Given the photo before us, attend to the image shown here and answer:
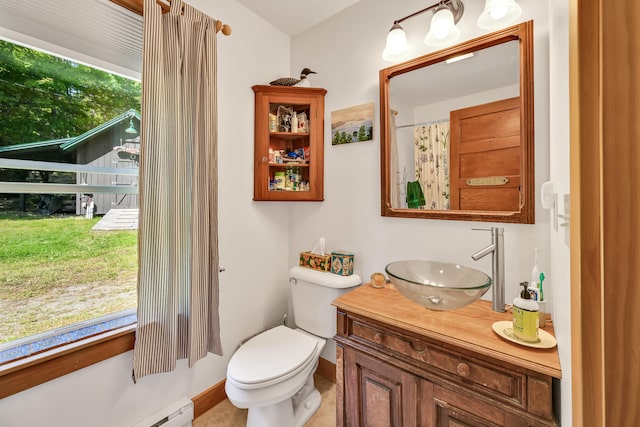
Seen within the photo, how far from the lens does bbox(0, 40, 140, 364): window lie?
1.07 m

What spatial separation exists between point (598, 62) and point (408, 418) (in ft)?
3.95

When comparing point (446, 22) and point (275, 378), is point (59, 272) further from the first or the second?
point (446, 22)

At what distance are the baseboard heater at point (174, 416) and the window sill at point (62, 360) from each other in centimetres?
39

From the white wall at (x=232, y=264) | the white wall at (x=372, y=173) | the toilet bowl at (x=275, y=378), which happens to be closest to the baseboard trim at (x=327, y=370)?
the white wall at (x=372, y=173)


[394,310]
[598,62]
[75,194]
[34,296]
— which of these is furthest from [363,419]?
[75,194]

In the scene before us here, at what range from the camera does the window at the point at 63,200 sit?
3.50 feet

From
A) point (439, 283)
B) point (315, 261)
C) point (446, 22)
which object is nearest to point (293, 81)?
point (446, 22)

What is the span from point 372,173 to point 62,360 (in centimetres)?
172

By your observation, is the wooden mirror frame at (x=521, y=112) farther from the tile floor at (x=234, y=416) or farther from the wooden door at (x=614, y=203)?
the tile floor at (x=234, y=416)

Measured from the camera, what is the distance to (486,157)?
1.25m

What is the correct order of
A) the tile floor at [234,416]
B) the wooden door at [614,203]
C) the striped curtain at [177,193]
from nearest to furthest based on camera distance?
the wooden door at [614,203], the striped curtain at [177,193], the tile floor at [234,416]

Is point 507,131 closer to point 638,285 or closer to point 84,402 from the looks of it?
Result: point 638,285

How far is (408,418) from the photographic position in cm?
103

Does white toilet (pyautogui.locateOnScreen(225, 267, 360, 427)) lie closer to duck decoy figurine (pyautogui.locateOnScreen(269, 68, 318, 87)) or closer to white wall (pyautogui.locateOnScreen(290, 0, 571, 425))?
white wall (pyautogui.locateOnScreen(290, 0, 571, 425))
